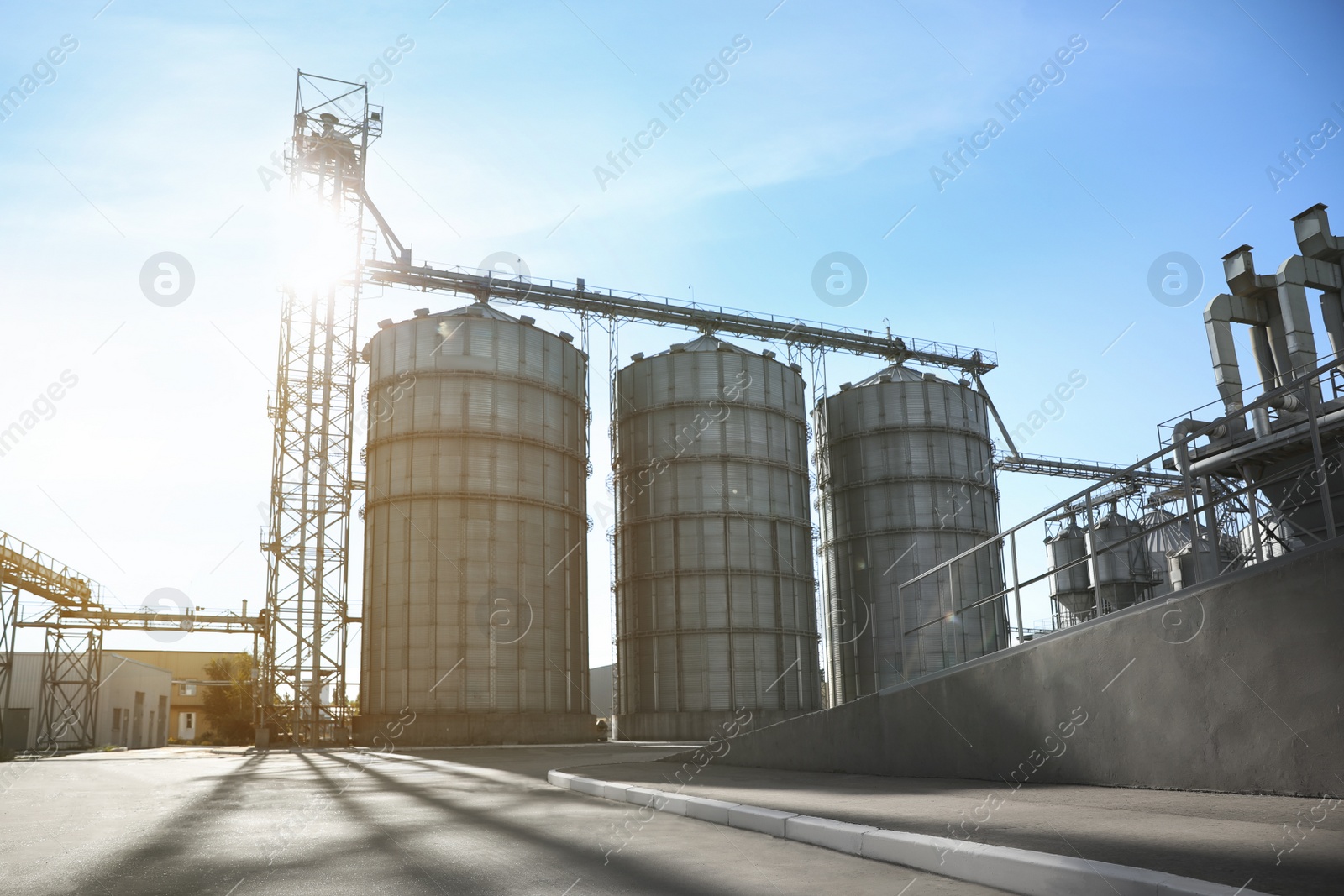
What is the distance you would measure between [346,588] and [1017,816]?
3278 cm

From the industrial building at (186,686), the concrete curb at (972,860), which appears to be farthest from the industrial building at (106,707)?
the concrete curb at (972,860)

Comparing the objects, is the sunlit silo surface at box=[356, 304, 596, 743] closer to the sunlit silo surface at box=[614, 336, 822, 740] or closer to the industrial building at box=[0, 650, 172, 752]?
the sunlit silo surface at box=[614, 336, 822, 740]

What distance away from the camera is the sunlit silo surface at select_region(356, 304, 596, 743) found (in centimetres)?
3148

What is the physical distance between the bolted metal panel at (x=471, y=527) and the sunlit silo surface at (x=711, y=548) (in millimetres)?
3078

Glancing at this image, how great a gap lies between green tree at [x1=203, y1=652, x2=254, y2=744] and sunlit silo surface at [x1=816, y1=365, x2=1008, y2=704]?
108 ft

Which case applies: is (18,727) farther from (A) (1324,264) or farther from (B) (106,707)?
(A) (1324,264)

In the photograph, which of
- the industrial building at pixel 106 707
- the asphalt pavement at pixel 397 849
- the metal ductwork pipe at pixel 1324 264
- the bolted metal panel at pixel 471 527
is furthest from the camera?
the industrial building at pixel 106 707

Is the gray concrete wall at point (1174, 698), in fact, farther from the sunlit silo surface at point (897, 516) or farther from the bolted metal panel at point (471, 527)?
the sunlit silo surface at point (897, 516)

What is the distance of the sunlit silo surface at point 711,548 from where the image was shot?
35.6m

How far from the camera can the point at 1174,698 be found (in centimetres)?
816

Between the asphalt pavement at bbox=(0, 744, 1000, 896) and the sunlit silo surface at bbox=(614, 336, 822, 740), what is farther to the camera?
the sunlit silo surface at bbox=(614, 336, 822, 740)

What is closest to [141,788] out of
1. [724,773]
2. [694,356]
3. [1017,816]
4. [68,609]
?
[724,773]

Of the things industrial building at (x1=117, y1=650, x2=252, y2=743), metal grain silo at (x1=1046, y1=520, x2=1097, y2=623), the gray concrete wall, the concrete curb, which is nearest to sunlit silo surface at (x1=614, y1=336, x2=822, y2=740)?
metal grain silo at (x1=1046, y1=520, x2=1097, y2=623)

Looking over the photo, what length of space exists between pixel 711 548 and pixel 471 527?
916 cm
